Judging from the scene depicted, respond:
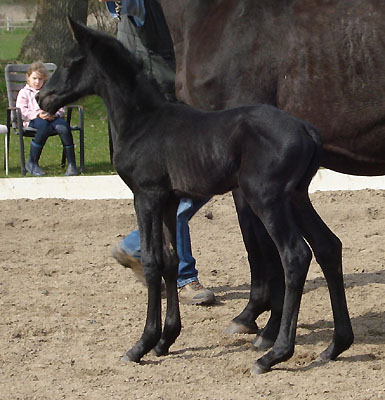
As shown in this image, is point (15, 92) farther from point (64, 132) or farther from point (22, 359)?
point (22, 359)

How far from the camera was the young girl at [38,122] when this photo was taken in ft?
37.2

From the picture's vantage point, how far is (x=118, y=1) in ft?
17.3

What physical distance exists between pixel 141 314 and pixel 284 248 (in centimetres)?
154

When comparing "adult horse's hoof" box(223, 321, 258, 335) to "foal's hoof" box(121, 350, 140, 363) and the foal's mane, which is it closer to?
"foal's hoof" box(121, 350, 140, 363)

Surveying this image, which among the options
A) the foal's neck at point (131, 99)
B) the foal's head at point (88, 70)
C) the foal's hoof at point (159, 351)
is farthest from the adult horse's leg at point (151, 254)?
the foal's head at point (88, 70)

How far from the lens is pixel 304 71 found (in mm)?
4883

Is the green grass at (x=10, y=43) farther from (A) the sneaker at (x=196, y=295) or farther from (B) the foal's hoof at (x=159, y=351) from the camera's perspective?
(B) the foal's hoof at (x=159, y=351)

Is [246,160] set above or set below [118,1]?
below

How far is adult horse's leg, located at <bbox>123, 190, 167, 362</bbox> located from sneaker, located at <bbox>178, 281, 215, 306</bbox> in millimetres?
1177

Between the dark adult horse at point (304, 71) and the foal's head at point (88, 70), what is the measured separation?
0.66 metres

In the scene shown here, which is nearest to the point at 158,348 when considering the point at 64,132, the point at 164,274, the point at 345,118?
the point at 164,274

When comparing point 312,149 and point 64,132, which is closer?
point 312,149

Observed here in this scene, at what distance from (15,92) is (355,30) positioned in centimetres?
879

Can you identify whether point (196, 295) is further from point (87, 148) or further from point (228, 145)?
point (87, 148)
